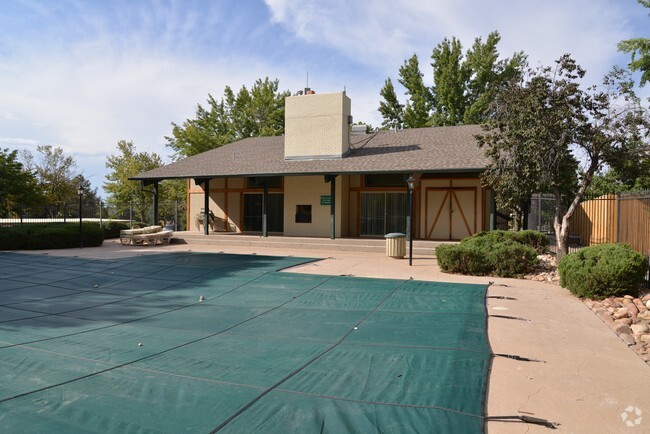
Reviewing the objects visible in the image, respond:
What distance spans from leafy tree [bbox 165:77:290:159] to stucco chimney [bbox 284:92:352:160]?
15.2 meters

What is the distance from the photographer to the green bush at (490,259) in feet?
35.4

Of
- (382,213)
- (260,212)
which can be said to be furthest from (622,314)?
(260,212)

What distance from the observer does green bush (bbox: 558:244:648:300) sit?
7.80 metres

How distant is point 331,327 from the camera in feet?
20.4

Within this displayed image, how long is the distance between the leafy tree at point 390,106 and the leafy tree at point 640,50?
1878 centimetres

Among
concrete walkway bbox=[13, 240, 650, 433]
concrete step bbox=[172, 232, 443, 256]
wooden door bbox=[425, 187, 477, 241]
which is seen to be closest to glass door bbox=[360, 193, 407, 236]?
wooden door bbox=[425, 187, 477, 241]

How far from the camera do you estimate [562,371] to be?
459cm

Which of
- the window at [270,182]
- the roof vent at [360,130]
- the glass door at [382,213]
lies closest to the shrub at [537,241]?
the glass door at [382,213]

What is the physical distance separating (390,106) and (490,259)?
27.8 m

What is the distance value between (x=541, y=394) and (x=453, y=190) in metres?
14.3

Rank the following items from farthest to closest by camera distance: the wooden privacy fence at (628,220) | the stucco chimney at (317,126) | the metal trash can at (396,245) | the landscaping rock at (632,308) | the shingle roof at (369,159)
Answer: the stucco chimney at (317,126) < the shingle roof at (369,159) < the metal trash can at (396,245) < the wooden privacy fence at (628,220) < the landscaping rock at (632,308)

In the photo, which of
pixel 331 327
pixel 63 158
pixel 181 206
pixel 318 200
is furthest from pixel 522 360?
pixel 63 158

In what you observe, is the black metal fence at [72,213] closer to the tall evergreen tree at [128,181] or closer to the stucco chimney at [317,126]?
the tall evergreen tree at [128,181]

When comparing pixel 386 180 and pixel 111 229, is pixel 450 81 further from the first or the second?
pixel 111 229
